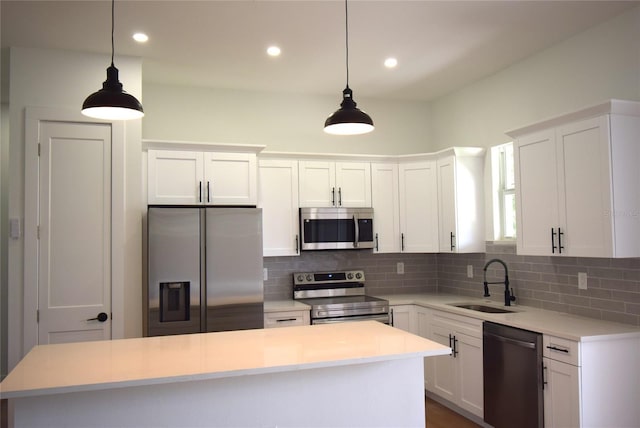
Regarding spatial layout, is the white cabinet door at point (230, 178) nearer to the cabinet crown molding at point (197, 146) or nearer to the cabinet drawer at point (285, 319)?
the cabinet crown molding at point (197, 146)

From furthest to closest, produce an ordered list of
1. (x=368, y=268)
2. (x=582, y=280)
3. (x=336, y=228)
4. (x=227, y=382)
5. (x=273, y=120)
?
(x=368, y=268) < (x=273, y=120) < (x=336, y=228) < (x=582, y=280) < (x=227, y=382)

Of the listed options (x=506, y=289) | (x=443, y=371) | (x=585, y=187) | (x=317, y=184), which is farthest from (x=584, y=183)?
(x=317, y=184)

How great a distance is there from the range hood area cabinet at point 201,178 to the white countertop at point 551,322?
1.76 metres

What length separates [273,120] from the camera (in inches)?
201

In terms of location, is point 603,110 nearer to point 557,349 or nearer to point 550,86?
point 550,86

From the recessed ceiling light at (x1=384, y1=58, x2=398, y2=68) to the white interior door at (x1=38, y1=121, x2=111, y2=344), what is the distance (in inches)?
92.7

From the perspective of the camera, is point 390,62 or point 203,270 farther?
point 390,62

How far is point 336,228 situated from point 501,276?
1.59 m

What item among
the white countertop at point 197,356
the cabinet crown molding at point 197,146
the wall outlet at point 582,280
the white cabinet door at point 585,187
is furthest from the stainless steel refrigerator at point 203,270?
the wall outlet at point 582,280

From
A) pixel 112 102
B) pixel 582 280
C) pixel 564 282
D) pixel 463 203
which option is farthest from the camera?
pixel 463 203

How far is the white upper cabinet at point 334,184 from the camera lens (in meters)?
4.84

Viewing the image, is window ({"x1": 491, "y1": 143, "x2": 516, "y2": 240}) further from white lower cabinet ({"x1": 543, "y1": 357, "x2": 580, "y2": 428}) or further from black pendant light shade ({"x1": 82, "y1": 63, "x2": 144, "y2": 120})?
black pendant light shade ({"x1": 82, "y1": 63, "x2": 144, "y2": 120})

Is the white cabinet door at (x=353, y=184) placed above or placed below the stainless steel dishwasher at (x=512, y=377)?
above

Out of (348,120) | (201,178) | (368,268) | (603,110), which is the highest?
(603,110)
